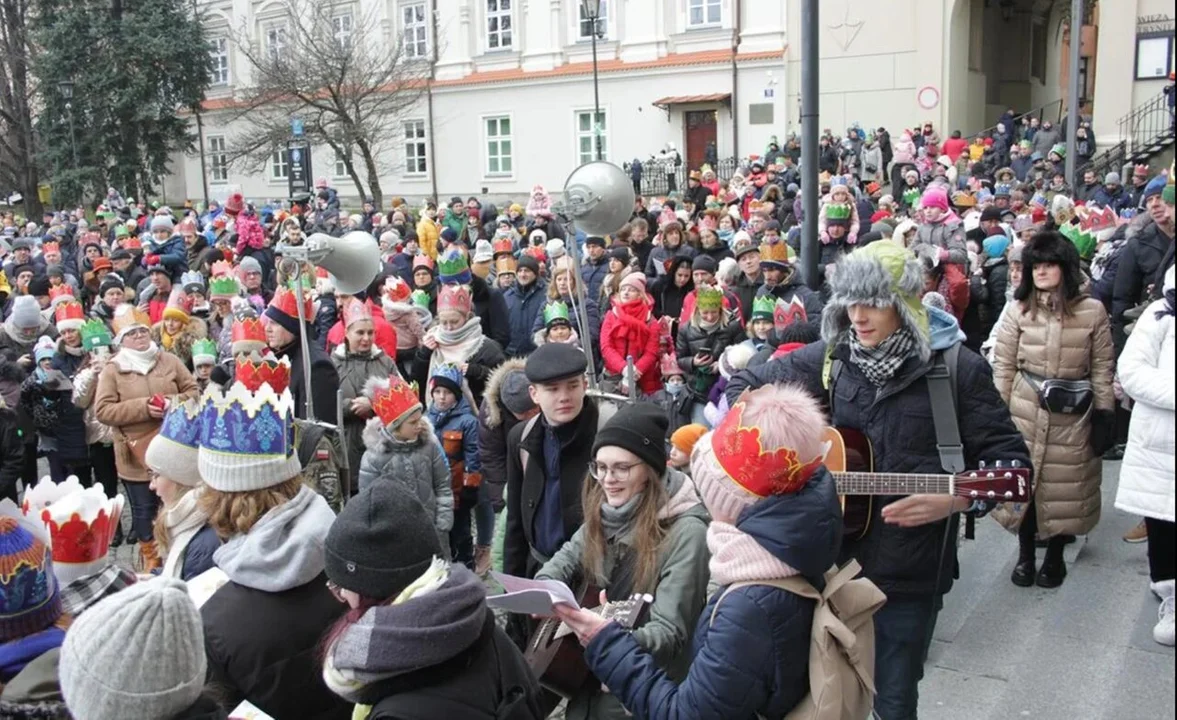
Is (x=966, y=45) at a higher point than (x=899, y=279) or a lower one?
higher

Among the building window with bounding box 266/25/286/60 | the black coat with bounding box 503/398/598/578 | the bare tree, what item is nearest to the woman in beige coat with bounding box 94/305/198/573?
the black coat with bounding box 503/398/598/578

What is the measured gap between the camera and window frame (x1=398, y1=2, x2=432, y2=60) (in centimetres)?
3716

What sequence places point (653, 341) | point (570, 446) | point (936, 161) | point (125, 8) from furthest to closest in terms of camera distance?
point (125, 8), point (936, 161), point (653, 341), point (570, 446)

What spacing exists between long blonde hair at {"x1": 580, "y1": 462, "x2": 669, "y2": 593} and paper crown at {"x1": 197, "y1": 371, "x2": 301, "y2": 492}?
3.25 ft

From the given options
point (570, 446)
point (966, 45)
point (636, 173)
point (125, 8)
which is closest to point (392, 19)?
point (125, 8)

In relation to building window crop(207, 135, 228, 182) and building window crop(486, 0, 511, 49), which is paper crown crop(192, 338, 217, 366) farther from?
building window crop(207, 135, 228, 182)

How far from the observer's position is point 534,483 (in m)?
4.20

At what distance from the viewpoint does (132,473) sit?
6.80 metres

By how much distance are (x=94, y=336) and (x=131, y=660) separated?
6.12 meters

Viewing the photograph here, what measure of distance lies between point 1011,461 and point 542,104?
33.4 meters

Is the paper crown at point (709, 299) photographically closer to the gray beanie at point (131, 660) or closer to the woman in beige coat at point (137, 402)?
the woman in beige coat at point (137, 402)

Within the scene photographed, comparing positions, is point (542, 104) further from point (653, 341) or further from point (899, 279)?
point (899, 279)

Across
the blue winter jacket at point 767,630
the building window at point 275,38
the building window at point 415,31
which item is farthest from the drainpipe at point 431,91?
the blue winter jacket at point 767,630

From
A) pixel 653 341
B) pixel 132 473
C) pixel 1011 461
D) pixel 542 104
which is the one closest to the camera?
pixel 1011 461
